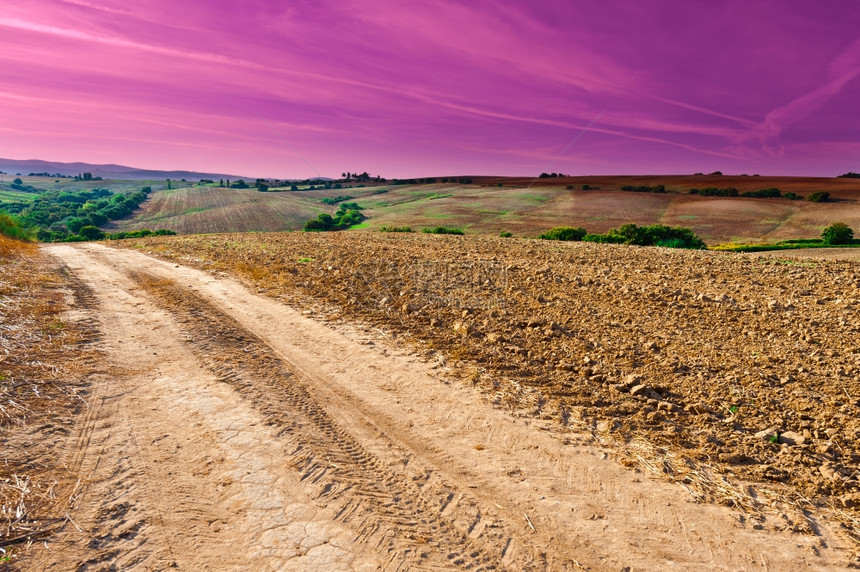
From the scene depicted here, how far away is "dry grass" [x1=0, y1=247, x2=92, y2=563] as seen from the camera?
372cm

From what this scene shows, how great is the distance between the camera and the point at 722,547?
144 inches

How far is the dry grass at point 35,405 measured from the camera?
146 inches

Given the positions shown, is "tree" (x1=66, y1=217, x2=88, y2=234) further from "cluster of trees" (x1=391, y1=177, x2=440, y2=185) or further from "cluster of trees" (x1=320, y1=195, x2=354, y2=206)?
"cluster of trees" (x1=391, y1=177, x2=440, y2=185)

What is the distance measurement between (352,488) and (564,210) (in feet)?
205

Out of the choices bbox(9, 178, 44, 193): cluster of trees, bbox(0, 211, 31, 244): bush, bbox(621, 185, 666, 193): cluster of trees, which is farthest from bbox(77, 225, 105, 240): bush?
bbox(9, 178, 44, 193): cluster of trees

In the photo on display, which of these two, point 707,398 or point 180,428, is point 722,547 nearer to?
point 707,398

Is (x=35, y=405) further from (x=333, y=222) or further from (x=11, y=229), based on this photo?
(x=333, y=222)

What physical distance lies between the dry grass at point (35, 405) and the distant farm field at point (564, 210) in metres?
38.6

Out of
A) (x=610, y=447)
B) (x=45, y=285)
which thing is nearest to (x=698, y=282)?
(x=610, y=447)

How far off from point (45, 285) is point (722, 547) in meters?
15.5

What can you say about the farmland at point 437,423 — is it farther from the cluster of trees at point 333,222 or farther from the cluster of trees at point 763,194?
the cluster of trees at point 763,194

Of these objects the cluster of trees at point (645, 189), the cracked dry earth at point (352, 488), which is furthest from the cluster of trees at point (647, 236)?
the cluster of trees at point (645, 189)

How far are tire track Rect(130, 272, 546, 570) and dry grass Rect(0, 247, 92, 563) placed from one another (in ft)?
6.54

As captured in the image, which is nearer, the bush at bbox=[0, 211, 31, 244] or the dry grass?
the dry grass
